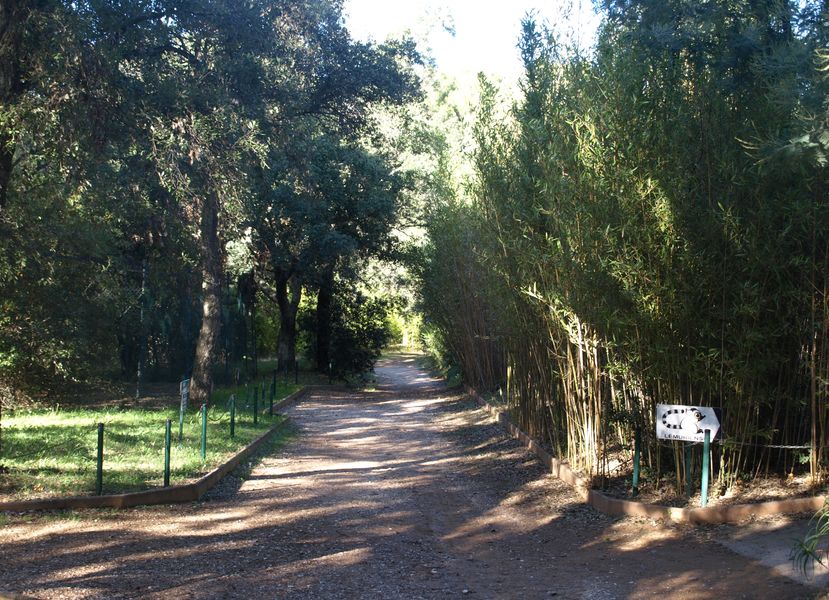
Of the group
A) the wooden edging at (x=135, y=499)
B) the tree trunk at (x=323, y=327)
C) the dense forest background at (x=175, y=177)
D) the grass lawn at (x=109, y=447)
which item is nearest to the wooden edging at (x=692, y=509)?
the wooden edging at (x=135, y=499)

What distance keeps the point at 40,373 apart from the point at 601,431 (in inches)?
467

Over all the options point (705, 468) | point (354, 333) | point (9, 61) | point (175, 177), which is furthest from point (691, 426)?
point (354, 333)

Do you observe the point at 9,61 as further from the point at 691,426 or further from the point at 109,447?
the point at 691,426

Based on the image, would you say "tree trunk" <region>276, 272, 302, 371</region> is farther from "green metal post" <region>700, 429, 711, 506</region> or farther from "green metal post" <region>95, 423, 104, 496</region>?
"green metal post" <region>700, 429, 711, 506</region>

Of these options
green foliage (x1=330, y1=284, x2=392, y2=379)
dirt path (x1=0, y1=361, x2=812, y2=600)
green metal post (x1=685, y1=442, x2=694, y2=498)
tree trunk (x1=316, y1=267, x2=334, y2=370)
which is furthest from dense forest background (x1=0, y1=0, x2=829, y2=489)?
green foliage (x1=330, y1=284, x2=392, y2=379)

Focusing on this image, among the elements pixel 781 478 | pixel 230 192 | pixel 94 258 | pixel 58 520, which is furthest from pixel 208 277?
pixel 781 478

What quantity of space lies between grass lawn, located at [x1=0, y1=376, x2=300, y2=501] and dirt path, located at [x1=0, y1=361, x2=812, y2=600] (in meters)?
0.67

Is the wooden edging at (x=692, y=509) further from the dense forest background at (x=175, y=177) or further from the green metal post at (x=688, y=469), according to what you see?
the dense forest background at (x=175, y=177)

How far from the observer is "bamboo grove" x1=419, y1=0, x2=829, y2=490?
23.1ft

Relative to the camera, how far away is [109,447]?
1073cm

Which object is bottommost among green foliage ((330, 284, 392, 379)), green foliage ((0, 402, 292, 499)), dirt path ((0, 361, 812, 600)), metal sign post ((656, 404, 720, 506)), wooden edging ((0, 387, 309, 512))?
dirt path ((0, 361, 812, 600))

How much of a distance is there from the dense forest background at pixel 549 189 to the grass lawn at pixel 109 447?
1756 millimetres

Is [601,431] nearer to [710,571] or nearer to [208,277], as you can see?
[710,571]

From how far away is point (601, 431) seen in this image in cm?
864
